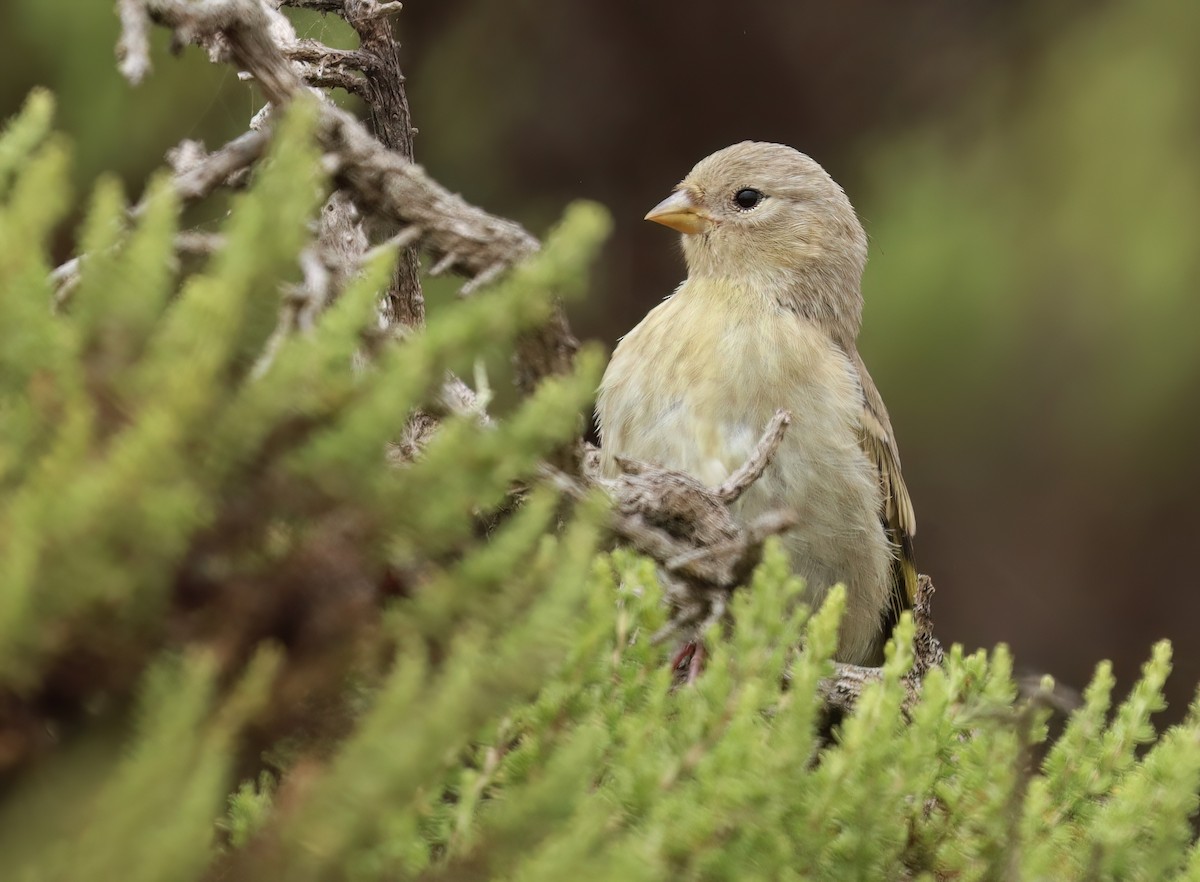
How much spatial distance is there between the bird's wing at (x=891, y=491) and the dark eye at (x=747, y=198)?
48 centimetres

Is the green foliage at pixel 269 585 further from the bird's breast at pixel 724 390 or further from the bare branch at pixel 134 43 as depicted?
the bird's breast at pixel 724 390

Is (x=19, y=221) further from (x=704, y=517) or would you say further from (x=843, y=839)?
(x=704, y=517)

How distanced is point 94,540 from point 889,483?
2749 mm

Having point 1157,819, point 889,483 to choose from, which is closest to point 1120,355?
point 889,483

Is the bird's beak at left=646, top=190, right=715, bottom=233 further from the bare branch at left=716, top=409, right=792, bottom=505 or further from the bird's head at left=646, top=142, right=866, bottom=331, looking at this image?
the bare branch at left=716, top=409, right=792, bottom=505

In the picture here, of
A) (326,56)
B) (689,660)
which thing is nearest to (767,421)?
(689,660)

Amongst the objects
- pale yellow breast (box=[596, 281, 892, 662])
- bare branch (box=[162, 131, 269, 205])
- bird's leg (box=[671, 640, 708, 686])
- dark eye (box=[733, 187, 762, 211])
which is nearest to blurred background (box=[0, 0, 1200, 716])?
dark eye (box=[733, 187, 762, 211])

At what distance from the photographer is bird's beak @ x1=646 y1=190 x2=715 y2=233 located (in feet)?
12.4

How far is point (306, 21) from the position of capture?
9.07ft

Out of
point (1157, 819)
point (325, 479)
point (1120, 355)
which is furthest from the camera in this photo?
point (1120, 355)

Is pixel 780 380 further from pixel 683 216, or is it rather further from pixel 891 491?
pixel 683 216

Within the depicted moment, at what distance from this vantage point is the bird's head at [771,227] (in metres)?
3.70

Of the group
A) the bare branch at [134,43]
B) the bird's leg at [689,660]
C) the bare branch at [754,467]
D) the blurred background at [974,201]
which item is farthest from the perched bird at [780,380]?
the bare branch at [134,43]

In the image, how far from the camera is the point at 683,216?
3.77 metres
